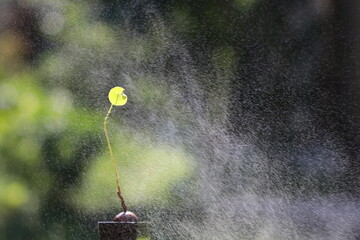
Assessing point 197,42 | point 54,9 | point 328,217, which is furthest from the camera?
point 54,9

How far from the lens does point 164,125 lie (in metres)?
4.70

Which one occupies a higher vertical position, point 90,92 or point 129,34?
point 129,34

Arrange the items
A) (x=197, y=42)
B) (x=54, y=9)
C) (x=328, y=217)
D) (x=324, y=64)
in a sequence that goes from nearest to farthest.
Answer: (x=328, y=217)
(x=324, y=64)
(x=197, y=42)
(x=54, y=9)

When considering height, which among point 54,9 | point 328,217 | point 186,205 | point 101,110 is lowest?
point 328,217

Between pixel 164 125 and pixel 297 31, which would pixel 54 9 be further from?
pixel 297 31

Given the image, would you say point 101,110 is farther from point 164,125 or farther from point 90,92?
point 164,125

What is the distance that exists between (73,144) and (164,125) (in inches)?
32.8

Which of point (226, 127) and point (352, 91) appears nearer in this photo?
point (352, 91)

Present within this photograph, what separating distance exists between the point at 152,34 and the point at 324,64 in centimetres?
164

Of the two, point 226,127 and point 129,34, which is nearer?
point 226,127

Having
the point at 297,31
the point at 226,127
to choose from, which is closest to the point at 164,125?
the point at 226,127

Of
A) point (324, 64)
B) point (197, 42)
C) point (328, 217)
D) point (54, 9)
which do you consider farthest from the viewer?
point (54, 9)

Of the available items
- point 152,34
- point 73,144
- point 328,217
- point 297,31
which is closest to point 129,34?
point 152,34

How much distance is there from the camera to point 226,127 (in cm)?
449
